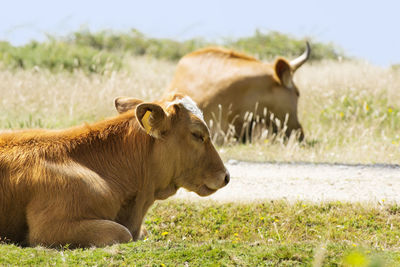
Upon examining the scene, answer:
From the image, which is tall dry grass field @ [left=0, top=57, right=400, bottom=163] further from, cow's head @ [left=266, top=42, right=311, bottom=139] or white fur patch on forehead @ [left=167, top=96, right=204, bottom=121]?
white fur patch on forehead @ [left=167, top=96, right=204, bottom=121]

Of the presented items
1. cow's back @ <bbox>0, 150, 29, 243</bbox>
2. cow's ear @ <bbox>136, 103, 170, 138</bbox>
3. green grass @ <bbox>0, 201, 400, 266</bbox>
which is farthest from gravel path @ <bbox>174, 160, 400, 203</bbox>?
cow's back @ <bbox>0, 150, 29, 243</bbox>

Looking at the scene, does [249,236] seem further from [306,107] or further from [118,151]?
[306,107]

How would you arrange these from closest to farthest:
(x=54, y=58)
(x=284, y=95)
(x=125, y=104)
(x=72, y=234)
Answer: (x=72, y=234)
(x=125, y=104)
(x=284, y=95)
(x=54, y=58)

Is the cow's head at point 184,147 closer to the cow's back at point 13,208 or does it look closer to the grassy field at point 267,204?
the grassy field at point 267,204

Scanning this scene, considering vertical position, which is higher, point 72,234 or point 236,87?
point 72,234

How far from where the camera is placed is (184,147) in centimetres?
618

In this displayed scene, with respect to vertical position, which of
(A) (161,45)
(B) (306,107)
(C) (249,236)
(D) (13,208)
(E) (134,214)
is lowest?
(A) (161,45)

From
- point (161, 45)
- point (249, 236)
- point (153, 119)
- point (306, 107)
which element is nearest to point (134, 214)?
point (153, 119)

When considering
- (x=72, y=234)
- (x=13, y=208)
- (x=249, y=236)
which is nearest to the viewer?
(x=72, y=234)

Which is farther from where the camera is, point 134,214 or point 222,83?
point 222,83

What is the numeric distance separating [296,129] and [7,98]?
608cm

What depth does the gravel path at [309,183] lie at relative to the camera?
28.6ft

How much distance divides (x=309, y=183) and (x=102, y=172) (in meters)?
4.14

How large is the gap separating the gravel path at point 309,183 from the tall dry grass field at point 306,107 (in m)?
0.85
